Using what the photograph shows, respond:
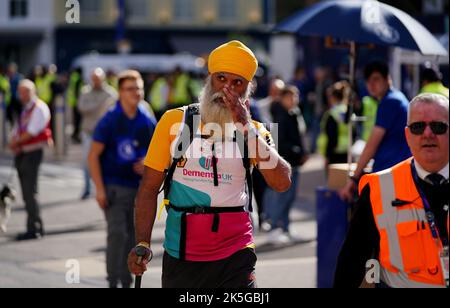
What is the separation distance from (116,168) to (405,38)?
2541 mm

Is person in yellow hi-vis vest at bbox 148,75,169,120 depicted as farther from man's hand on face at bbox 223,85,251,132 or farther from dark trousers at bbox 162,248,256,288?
man's hand on face at bbox 223,85,251,132

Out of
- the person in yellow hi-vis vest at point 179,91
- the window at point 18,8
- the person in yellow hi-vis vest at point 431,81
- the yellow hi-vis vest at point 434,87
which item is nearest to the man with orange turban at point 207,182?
A: the yellow hi-vis vest at point 434,87

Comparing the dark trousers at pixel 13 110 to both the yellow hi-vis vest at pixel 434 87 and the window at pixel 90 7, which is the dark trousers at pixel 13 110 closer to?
the yellow hi-vis vest at pixel 434 87

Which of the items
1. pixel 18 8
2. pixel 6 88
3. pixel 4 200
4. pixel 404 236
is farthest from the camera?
pixel 18 8

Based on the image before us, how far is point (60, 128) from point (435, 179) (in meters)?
19.1

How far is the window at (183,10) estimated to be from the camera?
6100 cm

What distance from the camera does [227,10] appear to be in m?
61.4

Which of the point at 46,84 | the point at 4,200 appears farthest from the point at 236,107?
the point at 46,84

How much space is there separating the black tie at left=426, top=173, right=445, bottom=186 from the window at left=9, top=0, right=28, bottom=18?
56591 mm

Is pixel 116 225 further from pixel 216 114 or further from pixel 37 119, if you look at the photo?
pixel 216 114

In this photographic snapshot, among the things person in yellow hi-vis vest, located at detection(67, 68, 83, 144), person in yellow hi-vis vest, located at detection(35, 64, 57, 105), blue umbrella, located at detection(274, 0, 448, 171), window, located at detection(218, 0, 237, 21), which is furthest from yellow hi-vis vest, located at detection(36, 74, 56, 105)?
window, located at detection(218, 0, 237, 21)

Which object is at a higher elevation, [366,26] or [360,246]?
[366,26]

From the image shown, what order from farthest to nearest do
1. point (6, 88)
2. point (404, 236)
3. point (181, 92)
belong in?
point (6, 88), point (181, 92), point (404, 236)
